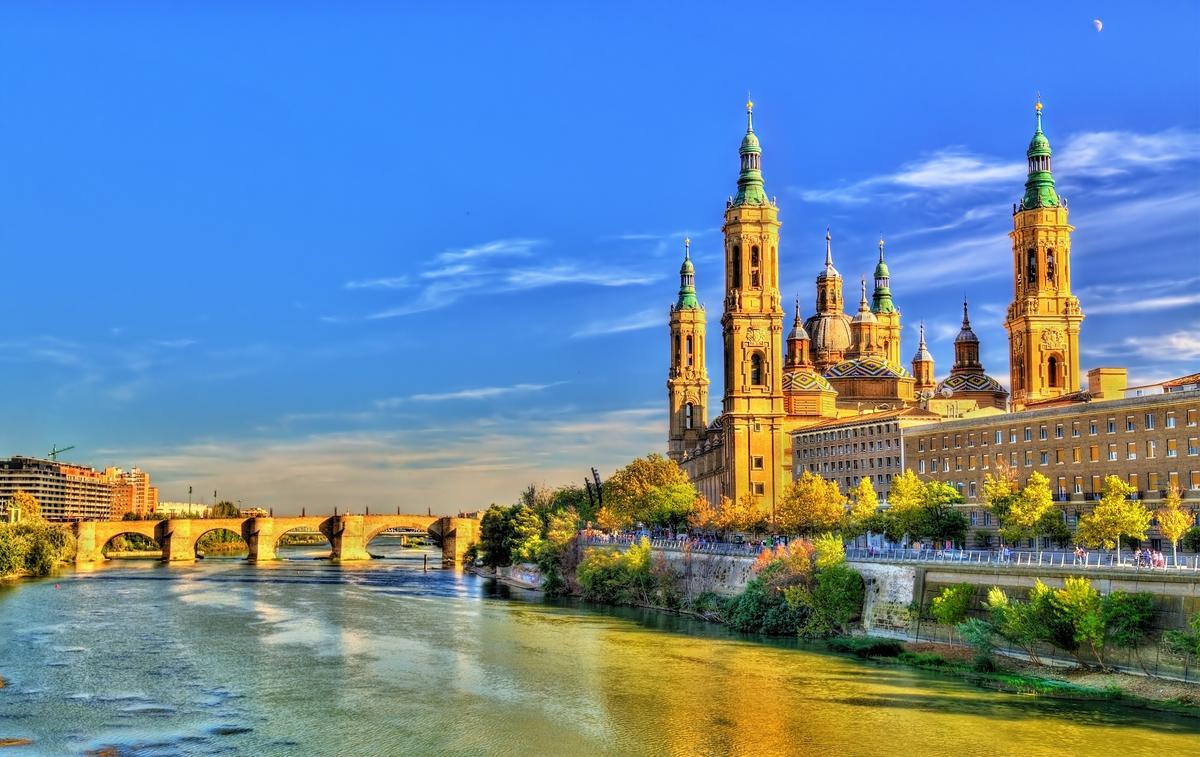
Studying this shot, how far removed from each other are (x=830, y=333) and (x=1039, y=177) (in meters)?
42.5

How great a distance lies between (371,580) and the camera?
14250 centimetres

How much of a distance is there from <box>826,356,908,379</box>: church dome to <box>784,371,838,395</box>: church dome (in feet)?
20.7

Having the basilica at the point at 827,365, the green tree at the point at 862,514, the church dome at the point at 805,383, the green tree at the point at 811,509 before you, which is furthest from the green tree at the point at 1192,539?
the church dome at the point at 805,383

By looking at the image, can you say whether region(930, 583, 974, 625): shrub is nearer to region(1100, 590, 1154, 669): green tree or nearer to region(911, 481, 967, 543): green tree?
region(1100, 590, 1154, 669): green tree

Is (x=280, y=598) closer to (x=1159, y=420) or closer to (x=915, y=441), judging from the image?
(x=915, y=441)

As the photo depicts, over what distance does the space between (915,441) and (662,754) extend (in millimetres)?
81715

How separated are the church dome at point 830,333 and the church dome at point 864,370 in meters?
11.0

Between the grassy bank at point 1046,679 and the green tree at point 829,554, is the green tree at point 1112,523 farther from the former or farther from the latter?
the green tree at point 829,554

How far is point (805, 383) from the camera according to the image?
14925 centimetres

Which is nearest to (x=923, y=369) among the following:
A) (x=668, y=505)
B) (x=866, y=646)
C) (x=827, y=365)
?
(x=827, y=365)

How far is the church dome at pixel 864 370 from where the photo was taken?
155500 mm

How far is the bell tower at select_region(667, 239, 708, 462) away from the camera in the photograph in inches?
7559

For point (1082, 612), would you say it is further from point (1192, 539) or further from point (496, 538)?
point (496, 538)

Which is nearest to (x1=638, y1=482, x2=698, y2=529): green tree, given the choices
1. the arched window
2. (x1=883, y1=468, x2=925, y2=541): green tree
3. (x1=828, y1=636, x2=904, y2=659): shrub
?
the arched window
